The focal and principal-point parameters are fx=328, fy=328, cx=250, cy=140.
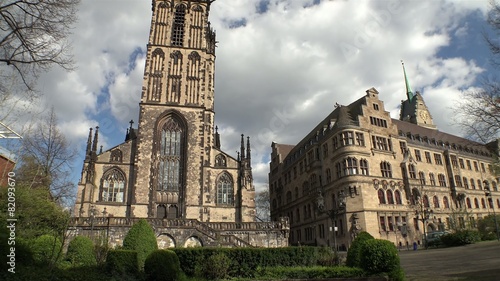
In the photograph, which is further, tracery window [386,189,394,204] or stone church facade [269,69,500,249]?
tracery window [386,189,394,204]

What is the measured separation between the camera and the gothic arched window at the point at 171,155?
3675cm

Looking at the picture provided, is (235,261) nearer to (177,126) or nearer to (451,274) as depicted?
(451,274)

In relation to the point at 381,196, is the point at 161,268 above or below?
below

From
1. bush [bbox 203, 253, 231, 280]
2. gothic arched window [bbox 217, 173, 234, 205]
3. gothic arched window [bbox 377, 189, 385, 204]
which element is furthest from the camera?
gothic arched window [bbox 377, 189, 385, 204]

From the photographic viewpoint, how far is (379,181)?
39156 mm

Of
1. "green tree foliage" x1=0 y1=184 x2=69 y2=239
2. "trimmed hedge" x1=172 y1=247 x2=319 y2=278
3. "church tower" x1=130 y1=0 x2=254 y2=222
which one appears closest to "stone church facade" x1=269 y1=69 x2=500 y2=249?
"church tower" x1=130 y1=0 x2=254 y2=222

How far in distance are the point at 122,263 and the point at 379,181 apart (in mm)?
32533

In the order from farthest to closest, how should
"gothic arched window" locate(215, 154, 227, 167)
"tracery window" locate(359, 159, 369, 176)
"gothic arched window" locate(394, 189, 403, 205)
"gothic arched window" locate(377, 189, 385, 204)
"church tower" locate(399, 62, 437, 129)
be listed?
"church tower" locate(399, 62, 437, 129) → "gothic arched window" locate(394, 189, 403, 205) → "gothic arched window" locate(215, 154, 227, 167) → "tracery window" locate(359, 159, 369, 176) → "gothic arched window" locate(377, 189, 385, 204)

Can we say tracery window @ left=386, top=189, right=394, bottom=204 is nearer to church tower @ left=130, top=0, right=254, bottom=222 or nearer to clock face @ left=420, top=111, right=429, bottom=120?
church tower @ left=130, top=0, right=254, bottom=222

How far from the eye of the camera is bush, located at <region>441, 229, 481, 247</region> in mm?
29719

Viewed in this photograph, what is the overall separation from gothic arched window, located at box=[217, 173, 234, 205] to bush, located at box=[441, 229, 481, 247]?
22.0m

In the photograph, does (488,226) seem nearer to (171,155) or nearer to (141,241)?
(171,155)

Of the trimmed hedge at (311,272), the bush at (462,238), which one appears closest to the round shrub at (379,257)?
the trimmed hedge at (311,272)

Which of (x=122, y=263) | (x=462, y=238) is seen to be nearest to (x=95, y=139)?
(x=122, y=263)
